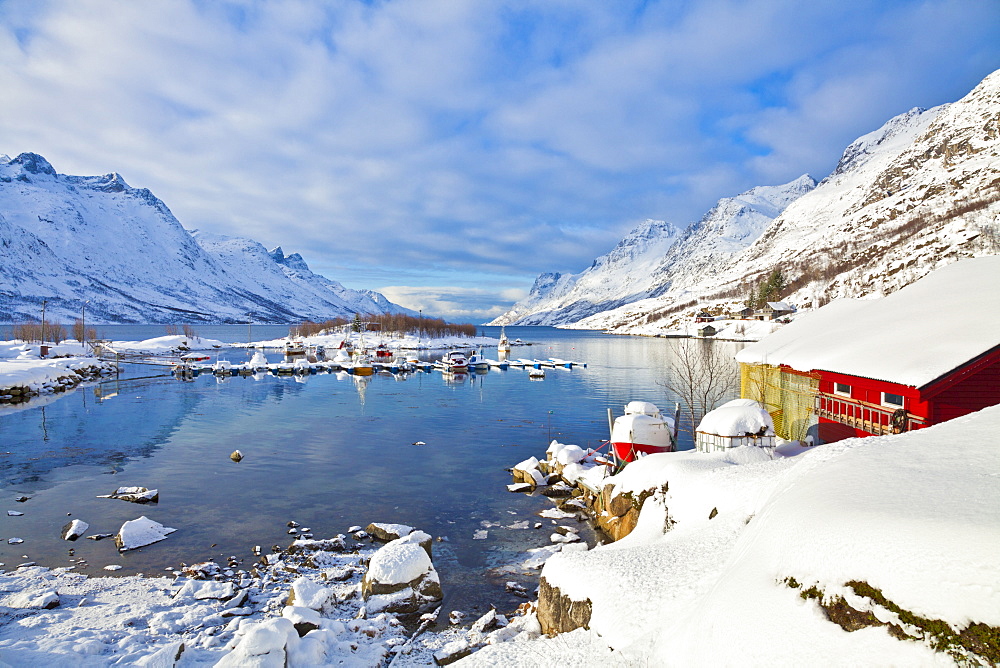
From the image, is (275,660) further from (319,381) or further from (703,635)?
(319,381)

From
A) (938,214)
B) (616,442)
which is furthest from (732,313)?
(616,442)

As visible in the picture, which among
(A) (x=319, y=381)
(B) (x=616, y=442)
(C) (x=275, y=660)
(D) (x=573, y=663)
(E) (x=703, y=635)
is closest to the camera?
(E) (x=703, y=635)

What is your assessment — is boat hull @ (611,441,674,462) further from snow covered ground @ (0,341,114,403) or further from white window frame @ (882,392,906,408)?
snow covered ground @ (0,341,114,403)

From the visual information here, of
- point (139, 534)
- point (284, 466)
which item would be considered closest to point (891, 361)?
point (139, 534)

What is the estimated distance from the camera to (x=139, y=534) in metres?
15.9

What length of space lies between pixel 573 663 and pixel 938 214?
8385 inches

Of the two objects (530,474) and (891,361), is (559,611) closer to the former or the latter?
(891,361)

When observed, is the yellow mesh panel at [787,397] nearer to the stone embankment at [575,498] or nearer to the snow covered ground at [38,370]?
the stone embankment at [575,498]

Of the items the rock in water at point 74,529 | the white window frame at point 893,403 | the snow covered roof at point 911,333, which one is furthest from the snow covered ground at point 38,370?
the white window frame at point 893,403

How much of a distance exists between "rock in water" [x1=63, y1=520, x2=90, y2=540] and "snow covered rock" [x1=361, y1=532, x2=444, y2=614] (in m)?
10.7

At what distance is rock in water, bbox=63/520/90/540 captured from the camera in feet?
53.2

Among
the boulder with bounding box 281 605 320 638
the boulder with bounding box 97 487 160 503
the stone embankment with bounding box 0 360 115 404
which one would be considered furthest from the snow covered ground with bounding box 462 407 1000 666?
the stone embankment with bounding box 0 360 115 404

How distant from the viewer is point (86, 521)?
1777 centimetres

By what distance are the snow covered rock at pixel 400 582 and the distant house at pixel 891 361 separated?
45.1 ft
